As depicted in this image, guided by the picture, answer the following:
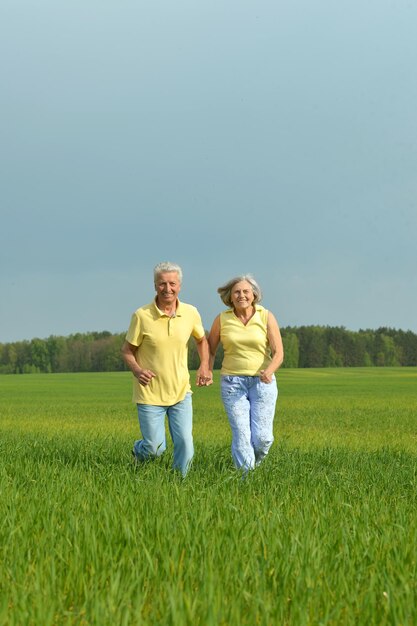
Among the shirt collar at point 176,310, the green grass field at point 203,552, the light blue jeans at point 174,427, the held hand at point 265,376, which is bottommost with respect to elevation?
the green grass field at point 203,552

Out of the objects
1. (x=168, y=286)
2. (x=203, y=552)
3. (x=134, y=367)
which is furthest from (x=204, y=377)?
(x=203, y=552)

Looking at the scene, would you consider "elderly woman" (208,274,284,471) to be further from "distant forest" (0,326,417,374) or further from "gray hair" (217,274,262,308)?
"distant forest" (0,326,417,374)

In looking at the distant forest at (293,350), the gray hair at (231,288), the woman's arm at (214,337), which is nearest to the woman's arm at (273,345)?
the gray hair at (231,288)

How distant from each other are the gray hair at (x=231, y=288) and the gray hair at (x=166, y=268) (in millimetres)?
688

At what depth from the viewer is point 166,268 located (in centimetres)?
805

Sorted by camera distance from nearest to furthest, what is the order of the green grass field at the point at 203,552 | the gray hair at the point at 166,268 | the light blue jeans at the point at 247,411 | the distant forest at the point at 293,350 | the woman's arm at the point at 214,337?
the green grass field at the point at 203,552 → the gray hair at the point at 166,268 → the light blue jeans at the point at 247,411 → the woman's arm at the point at 214,337 → the distant forest at the point at 293,350

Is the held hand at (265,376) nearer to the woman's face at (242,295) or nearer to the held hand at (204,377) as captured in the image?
the held hand at (204,377)

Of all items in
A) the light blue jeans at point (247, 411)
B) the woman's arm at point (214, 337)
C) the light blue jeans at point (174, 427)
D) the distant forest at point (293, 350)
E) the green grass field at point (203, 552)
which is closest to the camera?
the green grass field at point (203, 552)

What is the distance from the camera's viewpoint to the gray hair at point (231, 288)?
8.62 meters

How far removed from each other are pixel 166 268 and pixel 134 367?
1085 mm

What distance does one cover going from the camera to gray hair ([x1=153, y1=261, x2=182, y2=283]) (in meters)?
8.06

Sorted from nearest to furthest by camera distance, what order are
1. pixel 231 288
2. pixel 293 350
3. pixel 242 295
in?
1. pixel 242 295
2. pixel 231 288
3. pixel 293 350

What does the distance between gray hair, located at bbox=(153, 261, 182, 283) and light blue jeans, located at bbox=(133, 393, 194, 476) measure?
51.7 inches

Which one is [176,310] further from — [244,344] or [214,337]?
[244,344]
